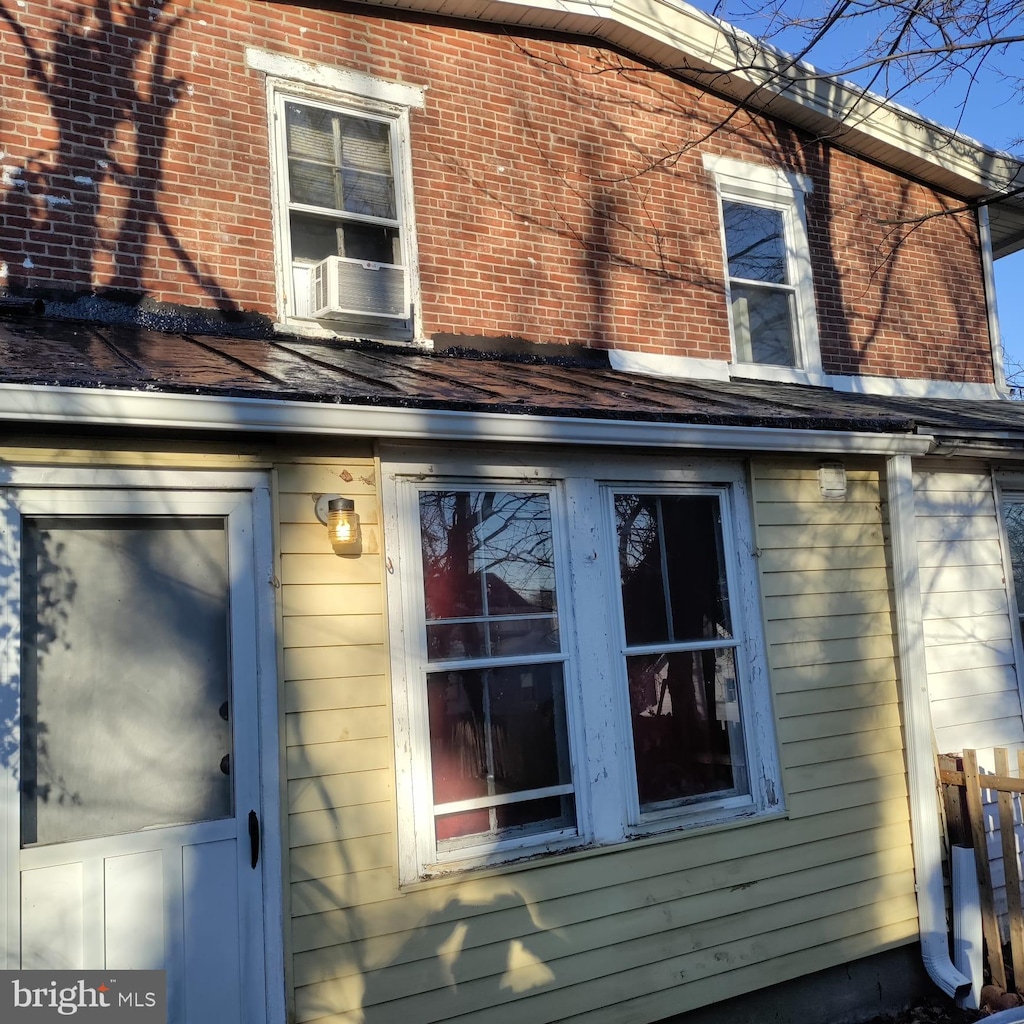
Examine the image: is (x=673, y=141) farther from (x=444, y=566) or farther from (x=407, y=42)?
(x=444, y=566)

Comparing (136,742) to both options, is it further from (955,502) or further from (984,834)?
(955,502)

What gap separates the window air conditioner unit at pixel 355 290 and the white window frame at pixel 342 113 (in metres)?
0.07

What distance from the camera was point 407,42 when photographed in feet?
21.7

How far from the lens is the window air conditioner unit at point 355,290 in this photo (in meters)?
5.84

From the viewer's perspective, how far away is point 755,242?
7992 millimetres

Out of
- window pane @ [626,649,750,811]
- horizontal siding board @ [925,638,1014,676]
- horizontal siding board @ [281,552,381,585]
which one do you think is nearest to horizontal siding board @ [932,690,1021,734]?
horizontal siding board @ [925,638,1014,676]

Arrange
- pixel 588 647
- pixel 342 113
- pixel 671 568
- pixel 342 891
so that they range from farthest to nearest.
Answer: pixel 342 113
pixel 671 568
pixel 588 647
pixel 342 891

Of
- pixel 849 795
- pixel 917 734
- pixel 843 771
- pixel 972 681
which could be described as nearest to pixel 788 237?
pixel 972 681

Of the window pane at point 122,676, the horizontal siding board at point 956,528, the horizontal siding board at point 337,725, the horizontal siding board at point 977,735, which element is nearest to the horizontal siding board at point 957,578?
the horizontal siding board at point 956,528

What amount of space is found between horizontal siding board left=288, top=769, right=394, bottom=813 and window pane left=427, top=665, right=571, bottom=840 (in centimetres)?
30

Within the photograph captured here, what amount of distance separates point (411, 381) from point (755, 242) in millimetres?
4205

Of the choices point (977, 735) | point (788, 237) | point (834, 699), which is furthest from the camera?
point (788, 237)

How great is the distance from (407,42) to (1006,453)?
476 cm

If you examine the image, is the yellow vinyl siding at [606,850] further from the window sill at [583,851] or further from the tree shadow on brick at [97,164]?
the tree shadow on brick at [97,164]
